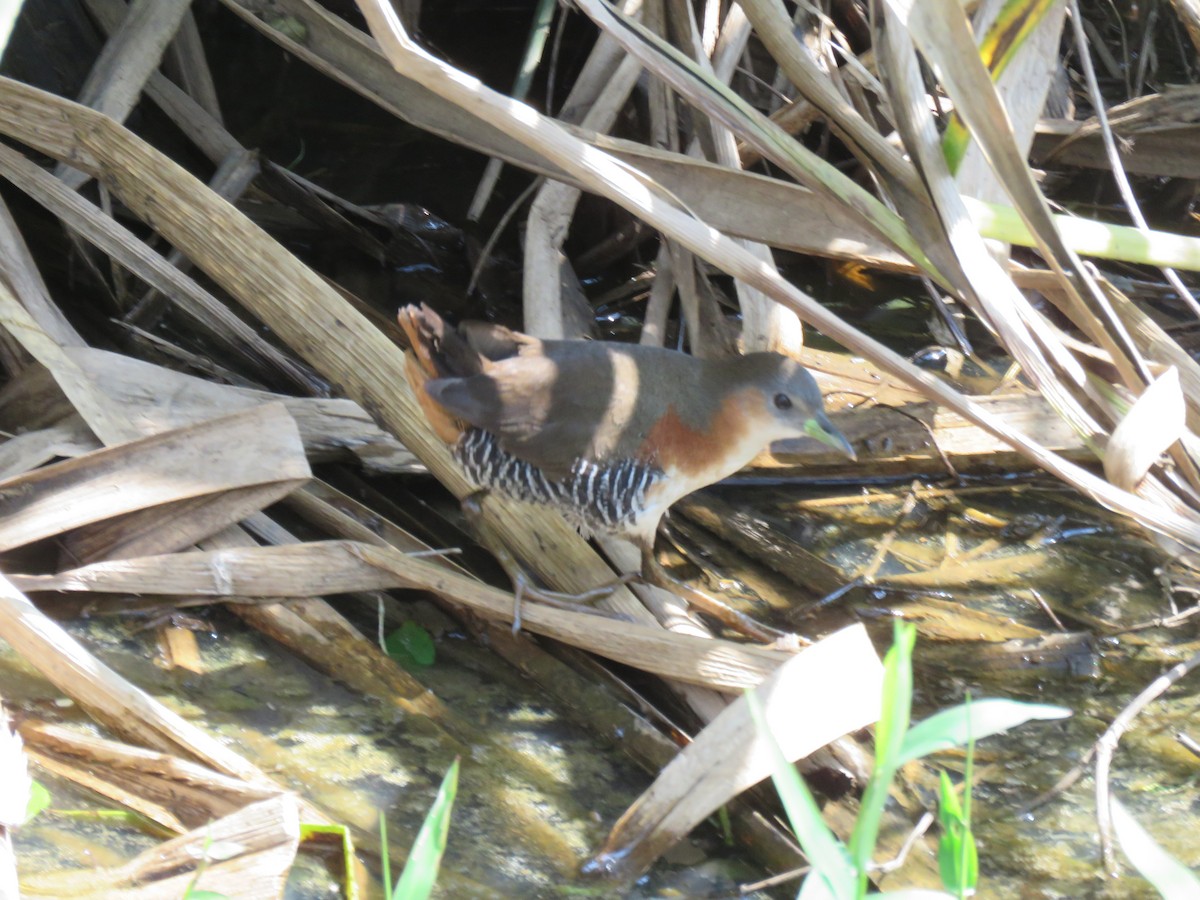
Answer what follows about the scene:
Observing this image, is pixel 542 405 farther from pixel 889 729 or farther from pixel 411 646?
pixel 889 729

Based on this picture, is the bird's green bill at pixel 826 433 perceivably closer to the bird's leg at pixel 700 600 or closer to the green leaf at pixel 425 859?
the bird's leg at pixel 700 600

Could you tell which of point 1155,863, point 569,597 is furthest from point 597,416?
point 1155,863

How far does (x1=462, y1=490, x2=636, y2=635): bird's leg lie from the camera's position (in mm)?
2773

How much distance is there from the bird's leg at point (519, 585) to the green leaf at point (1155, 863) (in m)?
1.67

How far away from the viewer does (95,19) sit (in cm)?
428

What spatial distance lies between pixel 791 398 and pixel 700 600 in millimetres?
573

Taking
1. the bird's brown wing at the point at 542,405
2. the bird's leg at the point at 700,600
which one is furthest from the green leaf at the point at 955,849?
the bird's brown wing at the point at 542,405

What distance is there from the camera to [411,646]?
9.01 ft

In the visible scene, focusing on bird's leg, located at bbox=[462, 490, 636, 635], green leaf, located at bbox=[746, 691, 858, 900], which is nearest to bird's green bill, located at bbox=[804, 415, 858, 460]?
bird's leg, located at bbox=[462, 490, 636, 635]

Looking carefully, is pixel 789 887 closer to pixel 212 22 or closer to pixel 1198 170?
pixel 1198 170

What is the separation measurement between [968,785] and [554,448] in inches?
67.0

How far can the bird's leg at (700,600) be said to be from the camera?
115 inches

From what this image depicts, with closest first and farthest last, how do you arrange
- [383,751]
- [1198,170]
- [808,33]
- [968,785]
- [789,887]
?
[968,785], [789,887], [383,751], [808,33], [1198,170]

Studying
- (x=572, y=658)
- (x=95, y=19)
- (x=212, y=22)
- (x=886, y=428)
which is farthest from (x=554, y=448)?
(x=212, y=22)
